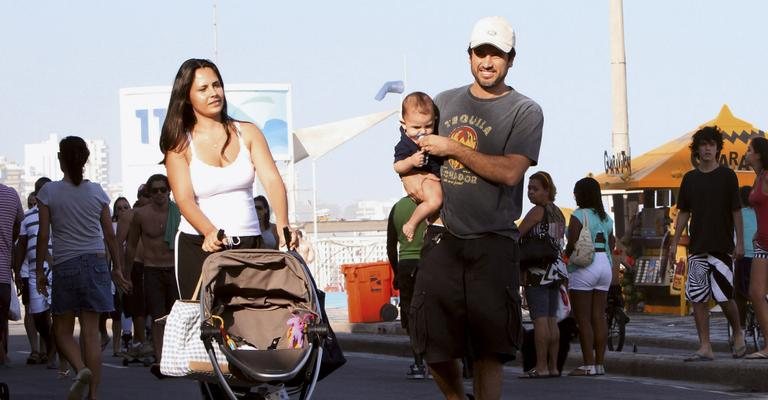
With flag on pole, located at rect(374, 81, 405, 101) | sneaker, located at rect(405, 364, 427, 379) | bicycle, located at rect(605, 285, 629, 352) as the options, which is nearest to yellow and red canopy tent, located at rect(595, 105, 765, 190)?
bicycle, located at rect(605, 285, 629, 352)

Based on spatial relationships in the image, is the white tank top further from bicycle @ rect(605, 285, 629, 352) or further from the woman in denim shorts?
bicycle @ rect(605, 285, 629, 352)

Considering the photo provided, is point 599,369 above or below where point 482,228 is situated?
below

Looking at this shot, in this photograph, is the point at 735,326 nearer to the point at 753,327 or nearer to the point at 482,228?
the point at 753,327

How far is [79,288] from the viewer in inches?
462

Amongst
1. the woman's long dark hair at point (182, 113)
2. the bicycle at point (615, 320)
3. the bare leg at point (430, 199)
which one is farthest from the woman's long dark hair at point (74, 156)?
the bicycle at point (615, 320)

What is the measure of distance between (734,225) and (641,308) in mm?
11878

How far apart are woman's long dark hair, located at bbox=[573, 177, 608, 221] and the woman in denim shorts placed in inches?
176

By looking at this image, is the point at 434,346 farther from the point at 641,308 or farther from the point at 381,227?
the point at 381,227

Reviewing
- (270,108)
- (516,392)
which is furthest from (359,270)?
(270,108)

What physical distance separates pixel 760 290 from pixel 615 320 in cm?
386

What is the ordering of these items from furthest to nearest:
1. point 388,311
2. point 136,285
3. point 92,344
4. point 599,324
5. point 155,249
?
point 388,311
point 136,285
point 155,249
point 599,324
point 92,344

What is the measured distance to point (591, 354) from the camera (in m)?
14.5

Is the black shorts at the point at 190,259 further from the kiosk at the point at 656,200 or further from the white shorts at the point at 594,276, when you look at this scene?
the kiosk at the point at 656,200

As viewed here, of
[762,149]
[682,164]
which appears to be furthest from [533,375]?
[682,164]
